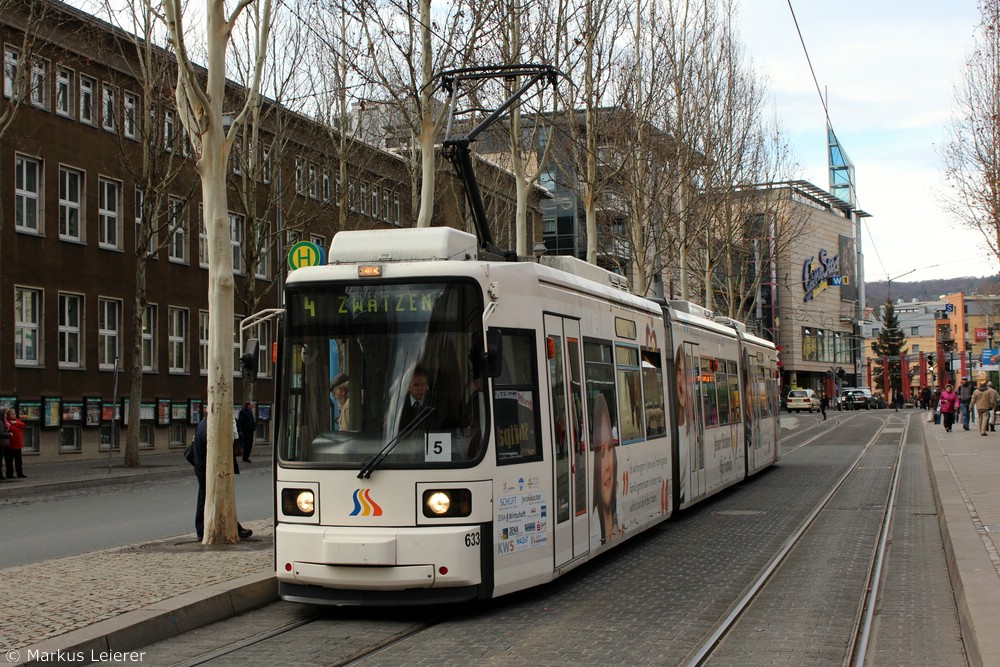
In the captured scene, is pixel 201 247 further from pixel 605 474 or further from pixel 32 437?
pixel 605 474

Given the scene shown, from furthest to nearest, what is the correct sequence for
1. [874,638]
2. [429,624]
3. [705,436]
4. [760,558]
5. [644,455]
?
[705,436] < [644,455] < [760,558] < [429,624] < [874,638]

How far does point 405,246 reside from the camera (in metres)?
9.27

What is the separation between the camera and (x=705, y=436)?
16.6 meters

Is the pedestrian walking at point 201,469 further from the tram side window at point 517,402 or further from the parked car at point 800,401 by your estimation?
the parked car at point 800,401

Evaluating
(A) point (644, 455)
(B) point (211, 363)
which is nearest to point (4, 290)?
(B) point (211, 363)

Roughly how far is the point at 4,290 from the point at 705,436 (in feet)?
69.1

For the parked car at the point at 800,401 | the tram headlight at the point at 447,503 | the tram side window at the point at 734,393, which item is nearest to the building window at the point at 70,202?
the tram side window at the point at 734,393

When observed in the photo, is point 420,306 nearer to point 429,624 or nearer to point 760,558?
point 429,624

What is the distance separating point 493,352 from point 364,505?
1.46 m

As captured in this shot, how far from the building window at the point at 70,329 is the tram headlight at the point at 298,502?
2567cm

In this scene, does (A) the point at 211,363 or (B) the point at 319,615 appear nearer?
(B) the point at 319,615

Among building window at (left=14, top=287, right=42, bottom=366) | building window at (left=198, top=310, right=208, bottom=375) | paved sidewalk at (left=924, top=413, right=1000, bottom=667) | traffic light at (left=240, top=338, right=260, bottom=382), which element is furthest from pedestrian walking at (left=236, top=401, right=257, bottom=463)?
traffic light at (left=240, top=338, right=260, bottom=382)

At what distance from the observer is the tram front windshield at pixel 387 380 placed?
8562 millimetres

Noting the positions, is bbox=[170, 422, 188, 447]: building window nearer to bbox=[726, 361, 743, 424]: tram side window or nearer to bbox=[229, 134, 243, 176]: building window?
bbox=[229, 134, 243, 176]: building window
